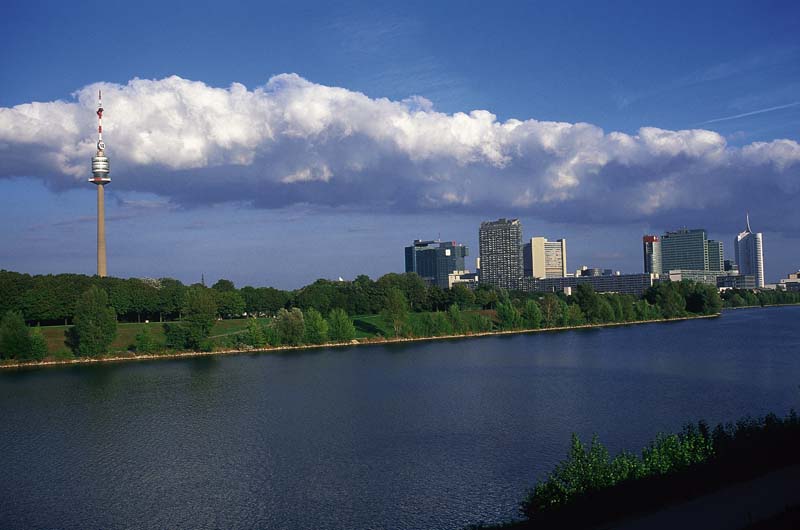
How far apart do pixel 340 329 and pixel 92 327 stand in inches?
1072

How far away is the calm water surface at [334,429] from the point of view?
70.4 feet

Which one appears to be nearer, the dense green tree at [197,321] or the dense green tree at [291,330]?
the dense green tree at [197,321]

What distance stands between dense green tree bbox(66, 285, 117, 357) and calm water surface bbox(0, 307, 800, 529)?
727 cm

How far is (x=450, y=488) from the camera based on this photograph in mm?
22156

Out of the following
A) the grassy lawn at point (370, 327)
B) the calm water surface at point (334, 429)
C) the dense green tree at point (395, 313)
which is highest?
the dense green tree at point (395, 313)

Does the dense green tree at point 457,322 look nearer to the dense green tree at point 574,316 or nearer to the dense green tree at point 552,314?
the dense green tree at point 552,314

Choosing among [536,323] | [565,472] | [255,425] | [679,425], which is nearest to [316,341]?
[536,323]

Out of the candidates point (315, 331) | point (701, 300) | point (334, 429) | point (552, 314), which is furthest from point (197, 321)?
point (701, 300)

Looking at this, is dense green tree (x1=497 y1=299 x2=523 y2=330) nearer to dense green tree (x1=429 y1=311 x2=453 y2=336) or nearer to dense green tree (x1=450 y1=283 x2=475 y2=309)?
dense green tree (x1=429 y1=311 x2=453 y2=336)

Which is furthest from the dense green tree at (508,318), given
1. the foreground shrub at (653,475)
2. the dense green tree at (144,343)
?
the foreground shrub at (653,475)

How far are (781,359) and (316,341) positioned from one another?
155 feet

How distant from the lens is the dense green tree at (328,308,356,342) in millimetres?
81500

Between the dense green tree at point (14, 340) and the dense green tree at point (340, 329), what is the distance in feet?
104

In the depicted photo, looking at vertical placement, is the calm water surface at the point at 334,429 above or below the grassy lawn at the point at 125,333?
below
